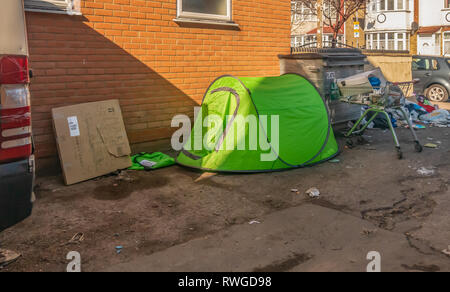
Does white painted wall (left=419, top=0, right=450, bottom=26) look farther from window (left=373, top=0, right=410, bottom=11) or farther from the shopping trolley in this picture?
the shopping trolley

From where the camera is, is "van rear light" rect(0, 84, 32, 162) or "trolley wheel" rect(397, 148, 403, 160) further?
"trolley wheel" rect(397, 148, 403, 160)

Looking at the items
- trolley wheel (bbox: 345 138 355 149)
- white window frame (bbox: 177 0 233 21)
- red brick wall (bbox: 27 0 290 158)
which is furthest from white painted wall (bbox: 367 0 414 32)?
white window frame (bbox: 177 0 233 21)

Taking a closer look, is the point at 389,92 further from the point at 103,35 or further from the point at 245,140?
the point at 103,35

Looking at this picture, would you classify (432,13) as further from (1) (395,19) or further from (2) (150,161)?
(2) (150,161)

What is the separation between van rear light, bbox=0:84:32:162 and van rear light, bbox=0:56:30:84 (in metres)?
0.04

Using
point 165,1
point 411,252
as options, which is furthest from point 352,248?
point 165,1

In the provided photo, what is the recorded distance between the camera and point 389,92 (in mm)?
7594

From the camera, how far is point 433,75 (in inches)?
605

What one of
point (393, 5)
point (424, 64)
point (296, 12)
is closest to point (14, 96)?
point (424, 64)

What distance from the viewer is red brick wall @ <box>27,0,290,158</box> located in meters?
6.24

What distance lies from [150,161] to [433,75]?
40.4 feet

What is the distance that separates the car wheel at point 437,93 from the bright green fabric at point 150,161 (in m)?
11.8

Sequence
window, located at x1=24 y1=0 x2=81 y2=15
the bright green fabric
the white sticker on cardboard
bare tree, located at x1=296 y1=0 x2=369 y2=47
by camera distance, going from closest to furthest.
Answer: window, located at x1=24 y1=0 x2=81 y2=15
the white sticker on cardboard
the bright green fabric
bare tree, located at x1=296 y1=0 x2=369 y2=47

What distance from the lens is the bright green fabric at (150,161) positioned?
→ 6820mm
